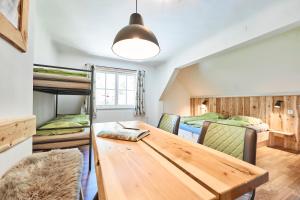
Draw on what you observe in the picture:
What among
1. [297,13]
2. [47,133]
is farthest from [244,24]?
[47,133]

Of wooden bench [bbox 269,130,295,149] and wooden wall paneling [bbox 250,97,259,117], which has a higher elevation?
wooden wall paneling [bbox 250,97,259,117]

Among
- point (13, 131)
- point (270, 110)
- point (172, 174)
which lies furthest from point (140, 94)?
point (172, 174)

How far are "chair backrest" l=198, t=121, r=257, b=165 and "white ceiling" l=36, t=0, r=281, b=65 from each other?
1484 millimetres

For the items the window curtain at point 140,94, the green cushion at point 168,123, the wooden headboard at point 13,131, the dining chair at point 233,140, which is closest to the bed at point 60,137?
the wooden headboard at point 13,131

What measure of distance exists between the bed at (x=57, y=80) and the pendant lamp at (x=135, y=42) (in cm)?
72

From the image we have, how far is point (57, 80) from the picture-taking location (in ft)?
5.38

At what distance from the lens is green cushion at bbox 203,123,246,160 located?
100cm

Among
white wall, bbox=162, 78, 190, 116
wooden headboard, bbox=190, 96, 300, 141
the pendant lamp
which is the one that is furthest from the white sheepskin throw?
wooden headboard, bbox=190, 96, 300, 141

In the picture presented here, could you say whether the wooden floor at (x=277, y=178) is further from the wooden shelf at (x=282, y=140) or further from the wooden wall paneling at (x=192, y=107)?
the wooden wall paneling at (x=192, y=107)

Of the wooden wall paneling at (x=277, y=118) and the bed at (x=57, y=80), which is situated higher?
the bed at (x=57, y=80)

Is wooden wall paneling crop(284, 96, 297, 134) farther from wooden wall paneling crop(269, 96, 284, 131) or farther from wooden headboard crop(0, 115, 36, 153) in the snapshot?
wooden headboard crop(0, 115, 36, 153)

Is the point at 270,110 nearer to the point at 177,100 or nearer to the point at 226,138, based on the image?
the point at 177,100

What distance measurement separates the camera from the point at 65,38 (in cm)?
273

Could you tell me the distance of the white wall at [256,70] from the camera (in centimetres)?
237
